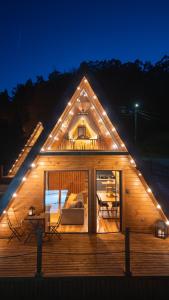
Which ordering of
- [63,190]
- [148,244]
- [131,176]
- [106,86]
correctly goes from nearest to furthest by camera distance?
[148,244], [131,176], [63,190], [106,86]

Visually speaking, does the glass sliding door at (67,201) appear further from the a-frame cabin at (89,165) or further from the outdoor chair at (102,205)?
the outdoor chair at (102,205)

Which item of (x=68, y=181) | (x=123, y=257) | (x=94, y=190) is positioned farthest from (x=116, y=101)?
(x=123, y=257)

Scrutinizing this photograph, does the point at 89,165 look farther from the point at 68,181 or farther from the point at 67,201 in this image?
the point at 68,181

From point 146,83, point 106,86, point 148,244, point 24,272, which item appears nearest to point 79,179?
point 148,244

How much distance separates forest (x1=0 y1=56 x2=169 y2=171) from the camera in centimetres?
3055

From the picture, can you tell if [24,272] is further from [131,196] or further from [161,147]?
[161,147]

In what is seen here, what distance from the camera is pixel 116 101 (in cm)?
3644

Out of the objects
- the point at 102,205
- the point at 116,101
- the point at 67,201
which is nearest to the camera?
the point at 102,205

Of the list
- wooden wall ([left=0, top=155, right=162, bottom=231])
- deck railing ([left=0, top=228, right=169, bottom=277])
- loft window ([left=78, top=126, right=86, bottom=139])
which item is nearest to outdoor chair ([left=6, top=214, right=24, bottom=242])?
wooden wall ([left=0, top=155, right=162, bottom=231])

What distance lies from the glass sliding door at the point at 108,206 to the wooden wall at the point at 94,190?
360 millimetres

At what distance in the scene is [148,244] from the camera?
24.2 ft

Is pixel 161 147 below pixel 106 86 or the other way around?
below

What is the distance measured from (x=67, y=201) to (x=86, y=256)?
18.3ft
